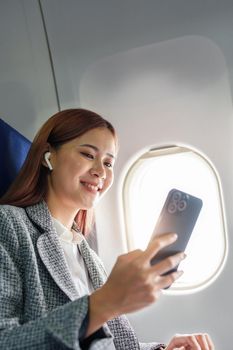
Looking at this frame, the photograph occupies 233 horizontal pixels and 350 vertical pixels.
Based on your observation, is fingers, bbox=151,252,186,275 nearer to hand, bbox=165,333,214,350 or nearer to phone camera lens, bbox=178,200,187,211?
phone camera lens, bbox=178,200,187,211

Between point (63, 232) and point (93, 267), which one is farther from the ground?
point (63, 232)

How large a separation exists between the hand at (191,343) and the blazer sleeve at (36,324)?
1.63ft

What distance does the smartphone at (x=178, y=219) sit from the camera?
0.85m

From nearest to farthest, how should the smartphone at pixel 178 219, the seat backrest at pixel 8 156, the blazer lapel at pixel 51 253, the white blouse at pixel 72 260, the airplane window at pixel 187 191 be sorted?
the smartphone at pixel 178 219 < the blazer lapel at pixel 51 253 < the white blouse at pixel 72 260 < the seat backrest at pixel 8 156 < the airplane window at pixel 187 191

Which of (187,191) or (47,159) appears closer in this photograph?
(47,159)

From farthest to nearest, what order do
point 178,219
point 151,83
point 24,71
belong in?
1. point 24,71
2. point 151,83
3. point 178,219

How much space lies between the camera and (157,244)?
30.0 inches

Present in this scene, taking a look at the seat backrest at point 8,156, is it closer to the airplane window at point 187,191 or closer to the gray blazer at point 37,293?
the gray blazer at point 37,293

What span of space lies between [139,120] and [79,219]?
400 millimetres

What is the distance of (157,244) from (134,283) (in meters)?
0.08

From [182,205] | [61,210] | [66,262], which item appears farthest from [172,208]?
[61,210]

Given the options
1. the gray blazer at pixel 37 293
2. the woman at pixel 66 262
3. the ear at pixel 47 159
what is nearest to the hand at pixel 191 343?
the woman at pixel 66 262

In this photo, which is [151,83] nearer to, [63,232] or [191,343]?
[63,232]

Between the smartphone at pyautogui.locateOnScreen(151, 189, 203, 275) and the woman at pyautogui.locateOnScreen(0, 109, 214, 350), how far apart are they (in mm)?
46
